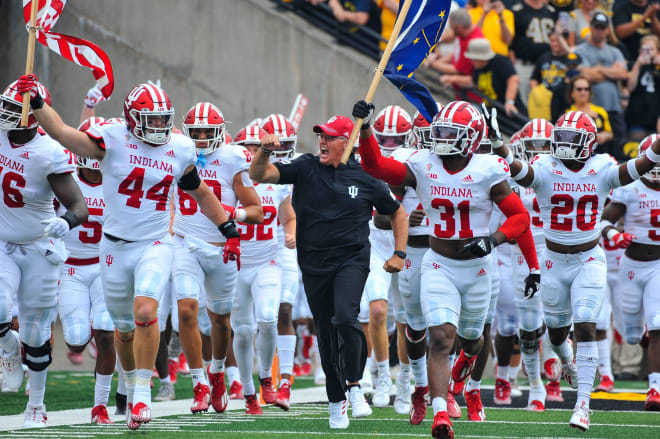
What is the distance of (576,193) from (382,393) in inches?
107

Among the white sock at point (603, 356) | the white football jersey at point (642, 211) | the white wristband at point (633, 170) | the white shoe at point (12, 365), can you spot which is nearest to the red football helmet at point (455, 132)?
the white wristband at point (633, 170)

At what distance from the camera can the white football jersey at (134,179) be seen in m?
8.16

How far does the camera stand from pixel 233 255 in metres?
8.84

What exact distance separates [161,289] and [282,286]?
3.25 metres

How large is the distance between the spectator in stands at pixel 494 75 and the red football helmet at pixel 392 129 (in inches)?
194

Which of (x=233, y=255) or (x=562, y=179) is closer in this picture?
(x=233, y=255)

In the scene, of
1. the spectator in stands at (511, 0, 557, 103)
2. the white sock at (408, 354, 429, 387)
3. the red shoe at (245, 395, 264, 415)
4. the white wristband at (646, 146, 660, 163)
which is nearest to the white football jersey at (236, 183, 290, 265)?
the red shoe at (245, 395, 264, 415)

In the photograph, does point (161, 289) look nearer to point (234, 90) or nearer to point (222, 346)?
point (222, 346)

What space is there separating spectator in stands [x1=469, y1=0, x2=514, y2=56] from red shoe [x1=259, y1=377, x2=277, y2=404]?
25.0ft

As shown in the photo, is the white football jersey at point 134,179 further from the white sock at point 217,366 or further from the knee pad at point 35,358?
the white sock at point 217,366

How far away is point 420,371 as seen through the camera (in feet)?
31.4

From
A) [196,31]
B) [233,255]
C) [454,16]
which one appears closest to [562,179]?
[233,255]

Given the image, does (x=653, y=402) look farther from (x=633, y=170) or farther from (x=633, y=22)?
(x=633, y=22)

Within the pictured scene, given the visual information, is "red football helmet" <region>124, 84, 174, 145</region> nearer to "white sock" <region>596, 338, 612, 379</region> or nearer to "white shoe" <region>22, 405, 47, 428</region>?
"white shoe" <region>22, 405, 47, 428</region>
